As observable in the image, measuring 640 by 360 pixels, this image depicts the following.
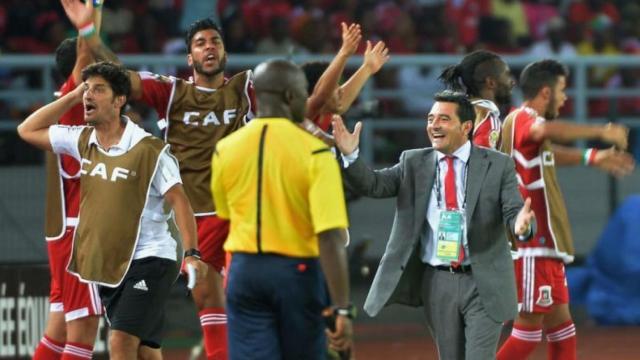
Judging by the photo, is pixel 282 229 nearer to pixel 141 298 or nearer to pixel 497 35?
pixel 141 298

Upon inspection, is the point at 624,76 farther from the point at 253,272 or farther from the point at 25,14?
the point at 253,272

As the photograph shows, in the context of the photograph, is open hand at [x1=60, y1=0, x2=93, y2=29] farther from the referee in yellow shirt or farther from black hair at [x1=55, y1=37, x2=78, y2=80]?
the referee in yellow shirt

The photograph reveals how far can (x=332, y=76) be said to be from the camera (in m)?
9.31

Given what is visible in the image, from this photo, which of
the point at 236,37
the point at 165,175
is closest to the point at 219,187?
the point at 165,175

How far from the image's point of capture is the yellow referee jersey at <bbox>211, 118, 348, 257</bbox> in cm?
702

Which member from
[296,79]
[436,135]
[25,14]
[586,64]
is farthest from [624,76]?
[296,79]

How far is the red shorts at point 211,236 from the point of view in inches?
390

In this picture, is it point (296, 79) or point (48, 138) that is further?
point (48, 138)

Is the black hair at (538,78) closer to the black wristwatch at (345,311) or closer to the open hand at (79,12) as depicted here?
the open hand at (79,12)

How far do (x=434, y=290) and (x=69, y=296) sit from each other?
253 cm

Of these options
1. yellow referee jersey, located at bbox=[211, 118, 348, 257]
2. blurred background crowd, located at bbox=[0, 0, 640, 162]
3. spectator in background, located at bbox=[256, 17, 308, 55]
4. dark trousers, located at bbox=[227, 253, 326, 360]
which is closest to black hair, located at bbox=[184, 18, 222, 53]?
yellow referee jersey, located at bbox=[211, 118, 348, 257]

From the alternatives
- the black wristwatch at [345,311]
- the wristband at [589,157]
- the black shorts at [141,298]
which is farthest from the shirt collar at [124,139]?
the wristband at [589,157]

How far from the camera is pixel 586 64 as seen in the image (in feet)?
53.8

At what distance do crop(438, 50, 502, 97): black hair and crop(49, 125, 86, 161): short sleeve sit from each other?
2493 millimetres
